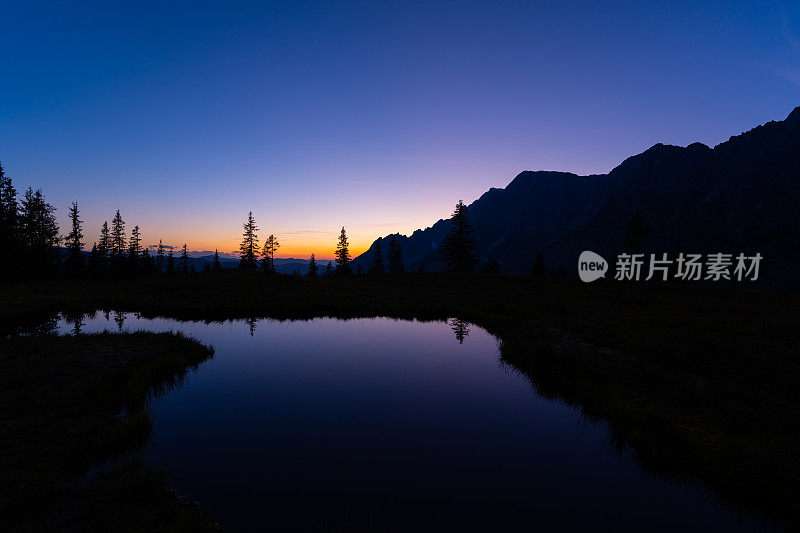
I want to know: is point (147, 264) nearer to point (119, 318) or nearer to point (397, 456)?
point (119, 318)

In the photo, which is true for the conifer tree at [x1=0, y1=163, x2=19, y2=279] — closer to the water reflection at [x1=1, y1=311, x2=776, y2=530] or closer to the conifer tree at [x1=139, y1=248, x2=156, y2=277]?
the conifer tree at [x1=139, y1=248, x2=156, y2=277]

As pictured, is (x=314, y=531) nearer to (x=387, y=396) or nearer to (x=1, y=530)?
(x=1, y=530)

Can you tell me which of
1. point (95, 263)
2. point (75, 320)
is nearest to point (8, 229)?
point (95, 263)

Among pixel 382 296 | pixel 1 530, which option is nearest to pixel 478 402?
pixel 1 530

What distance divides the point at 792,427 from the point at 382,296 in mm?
30943

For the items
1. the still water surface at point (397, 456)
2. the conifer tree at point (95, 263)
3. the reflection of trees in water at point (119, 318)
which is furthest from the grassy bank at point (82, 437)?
the conifer tree at point (95, 263)

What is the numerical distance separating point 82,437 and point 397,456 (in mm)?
7730

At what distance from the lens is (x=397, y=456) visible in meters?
8.16

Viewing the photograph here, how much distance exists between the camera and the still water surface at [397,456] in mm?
6359

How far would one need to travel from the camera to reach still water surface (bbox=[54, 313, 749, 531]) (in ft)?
20.9

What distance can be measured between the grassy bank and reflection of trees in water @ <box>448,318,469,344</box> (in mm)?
14335

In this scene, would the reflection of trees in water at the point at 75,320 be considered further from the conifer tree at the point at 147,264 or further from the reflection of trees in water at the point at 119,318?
the conifer tree at the point at 147,264

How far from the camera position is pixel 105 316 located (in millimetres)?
27859

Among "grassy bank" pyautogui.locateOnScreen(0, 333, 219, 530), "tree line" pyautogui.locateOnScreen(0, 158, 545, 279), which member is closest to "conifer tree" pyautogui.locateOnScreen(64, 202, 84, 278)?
"tree line" pyautogui.locateOnScreen(0, 158, 545, 279)
